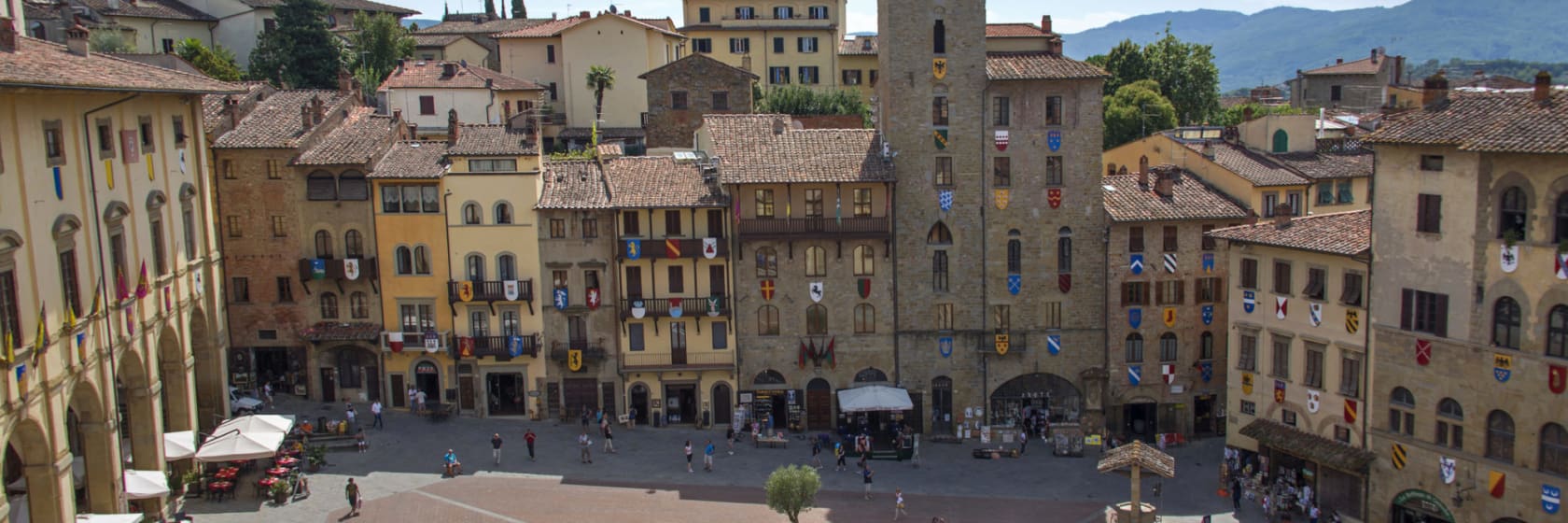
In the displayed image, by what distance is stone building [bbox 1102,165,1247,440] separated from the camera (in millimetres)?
55906

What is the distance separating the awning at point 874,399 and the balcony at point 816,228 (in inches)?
250

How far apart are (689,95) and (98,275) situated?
46.4 m

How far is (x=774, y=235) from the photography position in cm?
5491

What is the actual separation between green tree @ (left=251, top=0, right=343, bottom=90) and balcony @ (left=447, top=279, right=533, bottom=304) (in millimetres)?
35265

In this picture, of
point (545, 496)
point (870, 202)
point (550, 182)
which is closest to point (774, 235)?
point (870, 202)

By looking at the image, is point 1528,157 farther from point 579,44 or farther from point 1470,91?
point 579,44

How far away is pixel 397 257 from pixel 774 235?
15.6 m

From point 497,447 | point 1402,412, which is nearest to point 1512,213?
point 1402,412

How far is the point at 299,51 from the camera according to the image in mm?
84750

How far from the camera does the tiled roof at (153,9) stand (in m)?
83.9

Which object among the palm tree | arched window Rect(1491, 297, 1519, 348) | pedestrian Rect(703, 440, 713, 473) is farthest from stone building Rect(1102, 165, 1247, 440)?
the palm tree

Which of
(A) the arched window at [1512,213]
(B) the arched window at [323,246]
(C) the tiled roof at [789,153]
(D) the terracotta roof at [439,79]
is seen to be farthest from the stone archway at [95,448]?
(D) the terracotta roof at [439,79]

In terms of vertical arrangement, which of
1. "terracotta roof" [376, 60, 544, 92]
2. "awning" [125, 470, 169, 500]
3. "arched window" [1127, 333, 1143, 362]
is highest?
"terracotta roof" [376, 60, 544, 92]

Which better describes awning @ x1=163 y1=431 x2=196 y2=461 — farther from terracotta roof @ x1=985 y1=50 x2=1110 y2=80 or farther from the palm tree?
the palm tree
